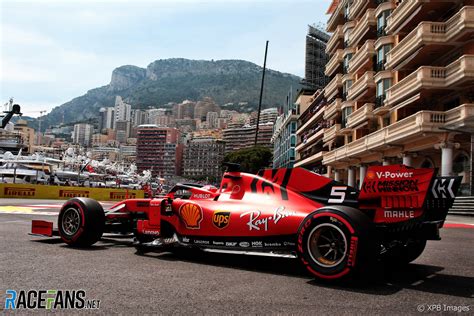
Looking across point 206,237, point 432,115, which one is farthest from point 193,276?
point 432,115

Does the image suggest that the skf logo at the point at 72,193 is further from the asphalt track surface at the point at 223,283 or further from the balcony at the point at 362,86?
the asphalt track surface at the point at 223,283

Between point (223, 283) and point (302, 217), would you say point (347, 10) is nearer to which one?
point (302, 217)

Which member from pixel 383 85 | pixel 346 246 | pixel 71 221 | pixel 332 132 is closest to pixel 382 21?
pixel 383 85

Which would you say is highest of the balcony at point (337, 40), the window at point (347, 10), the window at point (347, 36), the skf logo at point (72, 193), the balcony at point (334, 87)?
the window at point (347, 10)

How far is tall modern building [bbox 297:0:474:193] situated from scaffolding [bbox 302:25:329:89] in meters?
56.7

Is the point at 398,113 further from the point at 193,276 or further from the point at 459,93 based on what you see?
the point at 193,276

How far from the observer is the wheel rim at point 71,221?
8.08m

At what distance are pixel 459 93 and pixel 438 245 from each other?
882 inches

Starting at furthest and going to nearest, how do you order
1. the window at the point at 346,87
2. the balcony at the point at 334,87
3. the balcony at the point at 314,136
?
the balcony at the point at 314,136
the balcony at the point at 334,87
the window at the point at 346,87

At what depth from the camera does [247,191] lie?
707 centimetres

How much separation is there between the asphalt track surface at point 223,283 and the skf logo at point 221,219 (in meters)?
0.57

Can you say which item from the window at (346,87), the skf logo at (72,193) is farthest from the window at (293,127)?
the skf logo at (72,193)

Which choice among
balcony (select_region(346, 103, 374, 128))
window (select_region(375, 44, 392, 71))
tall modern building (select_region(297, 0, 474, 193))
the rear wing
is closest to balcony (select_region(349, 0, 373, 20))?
tall modern building (select_region(297, 0, 474, 193))

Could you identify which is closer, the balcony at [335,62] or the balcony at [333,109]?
the balcony at [333,109]
